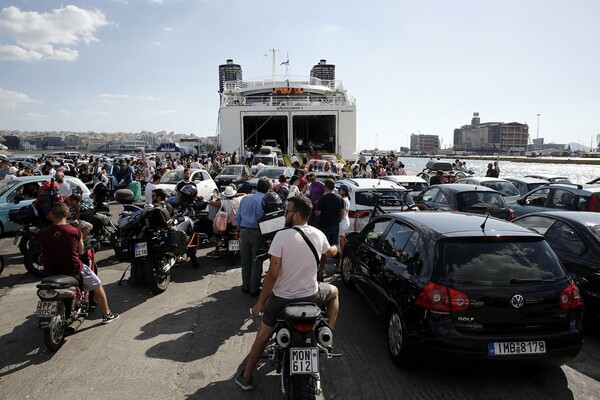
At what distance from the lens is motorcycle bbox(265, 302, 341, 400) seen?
3000 millimetres

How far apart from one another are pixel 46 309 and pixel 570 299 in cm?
502

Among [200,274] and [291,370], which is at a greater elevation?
[291,370]

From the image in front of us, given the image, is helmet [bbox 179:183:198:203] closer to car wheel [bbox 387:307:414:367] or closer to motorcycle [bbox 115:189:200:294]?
motorcycle [bbox 115:189:200:294]

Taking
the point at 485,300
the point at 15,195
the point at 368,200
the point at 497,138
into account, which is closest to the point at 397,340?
the point at 485,300

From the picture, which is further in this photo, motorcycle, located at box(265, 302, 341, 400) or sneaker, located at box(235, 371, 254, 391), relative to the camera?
sneaker, located at box(235, 371, 254, 391)

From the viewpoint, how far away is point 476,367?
354 centimetres

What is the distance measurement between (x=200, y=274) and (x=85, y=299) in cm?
256

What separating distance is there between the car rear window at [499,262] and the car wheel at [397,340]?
2.40ft

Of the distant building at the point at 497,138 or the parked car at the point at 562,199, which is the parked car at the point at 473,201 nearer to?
the parked car at the point at 562,199

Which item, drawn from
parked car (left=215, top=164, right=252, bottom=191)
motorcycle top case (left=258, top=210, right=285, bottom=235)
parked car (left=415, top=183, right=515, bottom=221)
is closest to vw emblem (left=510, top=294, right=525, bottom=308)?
motorcycle top case (left=258, top=210, right=285, bottom=235)

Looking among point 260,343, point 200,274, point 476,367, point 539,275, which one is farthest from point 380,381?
point 200,274

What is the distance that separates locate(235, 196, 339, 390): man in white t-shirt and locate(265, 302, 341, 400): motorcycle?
0.81 ft

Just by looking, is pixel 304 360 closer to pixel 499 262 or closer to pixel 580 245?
pixel 499 262

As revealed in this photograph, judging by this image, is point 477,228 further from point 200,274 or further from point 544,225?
point 200,274
